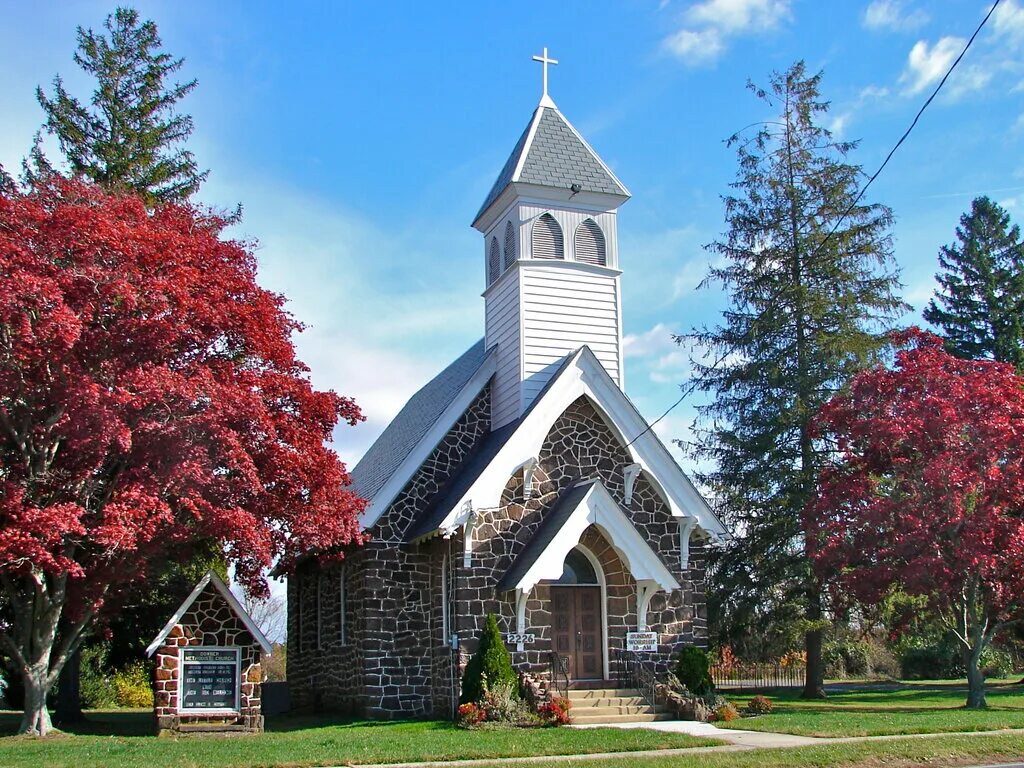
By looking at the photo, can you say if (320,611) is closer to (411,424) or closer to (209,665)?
(411,424)

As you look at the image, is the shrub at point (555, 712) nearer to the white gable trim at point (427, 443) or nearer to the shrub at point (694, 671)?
the shrub at point (694, 671)

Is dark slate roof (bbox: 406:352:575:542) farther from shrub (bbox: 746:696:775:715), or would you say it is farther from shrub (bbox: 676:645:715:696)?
shrub (bbox: 746:696:775:715)

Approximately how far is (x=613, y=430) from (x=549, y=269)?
14.2ft

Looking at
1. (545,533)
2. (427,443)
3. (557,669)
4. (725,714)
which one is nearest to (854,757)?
(725,714)

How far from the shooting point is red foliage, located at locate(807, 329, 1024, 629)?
21172 millimetres

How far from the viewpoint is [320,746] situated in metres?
16.3

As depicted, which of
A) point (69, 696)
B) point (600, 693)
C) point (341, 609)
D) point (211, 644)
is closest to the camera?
point (211, 644)

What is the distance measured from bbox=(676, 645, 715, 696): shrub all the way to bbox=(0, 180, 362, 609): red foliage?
745 cm

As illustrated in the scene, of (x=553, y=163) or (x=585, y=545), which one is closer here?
(x=585, y=545)

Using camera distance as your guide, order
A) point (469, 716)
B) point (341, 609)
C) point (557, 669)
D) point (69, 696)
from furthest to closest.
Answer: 1. point (341, 609)
2. point (69, 696)
3. point (557, 669)
4. point (469, 716)

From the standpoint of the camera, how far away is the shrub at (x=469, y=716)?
19.1 meters

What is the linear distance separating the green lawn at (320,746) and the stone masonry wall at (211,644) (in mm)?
500

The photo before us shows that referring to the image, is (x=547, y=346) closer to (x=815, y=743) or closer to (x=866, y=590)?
(x=866, y=590)

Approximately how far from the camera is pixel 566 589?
2267 centimetres
